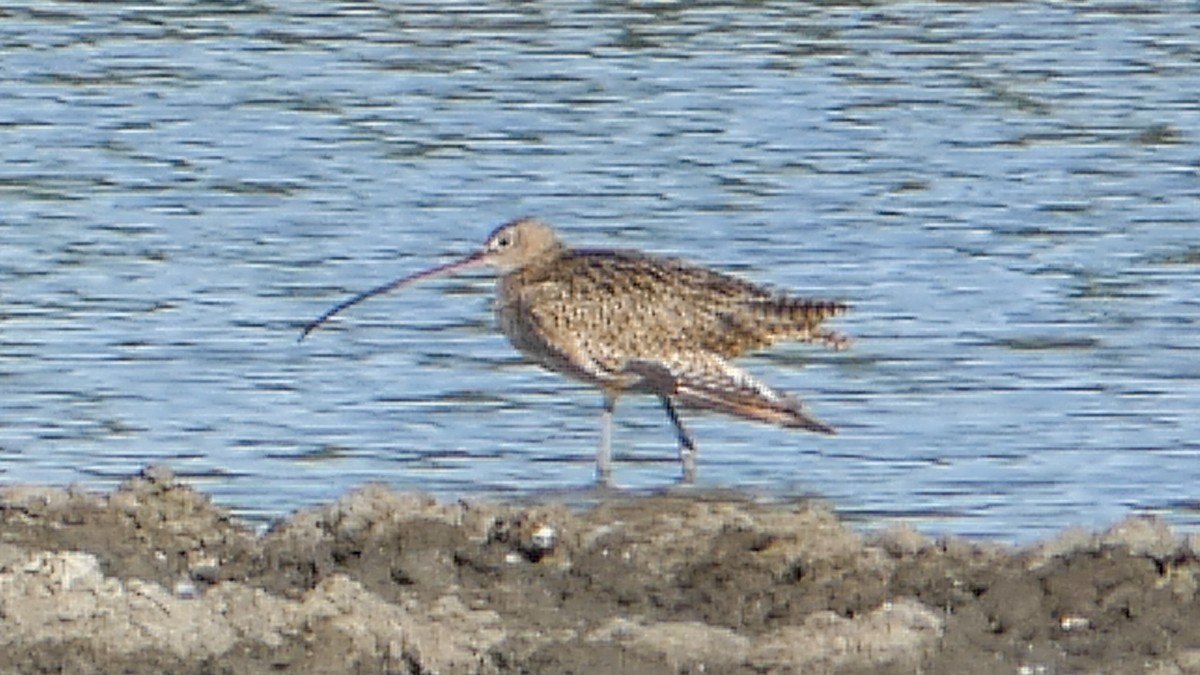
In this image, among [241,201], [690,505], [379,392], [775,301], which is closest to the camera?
[690,505]

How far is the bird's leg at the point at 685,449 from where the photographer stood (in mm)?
10875

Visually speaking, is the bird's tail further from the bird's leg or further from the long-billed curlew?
the bird's leg

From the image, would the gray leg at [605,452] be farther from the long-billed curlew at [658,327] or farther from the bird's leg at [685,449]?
the bird's leg at [685,449]

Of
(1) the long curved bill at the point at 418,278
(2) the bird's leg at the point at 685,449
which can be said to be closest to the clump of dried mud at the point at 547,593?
(2) the bird's leg at the point at 685,449

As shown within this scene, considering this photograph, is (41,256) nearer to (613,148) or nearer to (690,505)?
(613,148)

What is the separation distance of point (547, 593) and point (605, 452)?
2641 millimetres

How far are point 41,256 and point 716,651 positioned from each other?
722 centimetres

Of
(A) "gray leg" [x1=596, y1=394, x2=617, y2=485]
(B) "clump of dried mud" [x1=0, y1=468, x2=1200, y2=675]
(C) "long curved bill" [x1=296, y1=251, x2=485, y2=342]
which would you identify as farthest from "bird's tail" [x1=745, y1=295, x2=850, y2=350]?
(B) "clump of dried mud" [x1=0, y1=468, x2=1200, y2=675]

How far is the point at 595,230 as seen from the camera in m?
14.8

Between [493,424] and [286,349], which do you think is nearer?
[493,424]

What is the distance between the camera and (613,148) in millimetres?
16734

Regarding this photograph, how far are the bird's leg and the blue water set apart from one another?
0.10 metres

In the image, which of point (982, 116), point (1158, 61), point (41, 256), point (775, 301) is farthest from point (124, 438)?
point (1158, 61)

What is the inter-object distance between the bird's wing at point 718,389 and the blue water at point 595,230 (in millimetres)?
187
